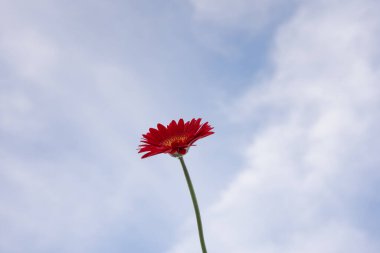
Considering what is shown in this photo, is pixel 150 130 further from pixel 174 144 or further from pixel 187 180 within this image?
pixel 187 180

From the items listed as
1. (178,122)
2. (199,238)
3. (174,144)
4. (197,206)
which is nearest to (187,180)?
(197,206)

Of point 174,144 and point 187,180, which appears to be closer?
point 187,180

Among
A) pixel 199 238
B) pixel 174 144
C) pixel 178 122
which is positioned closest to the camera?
pixel 199 238

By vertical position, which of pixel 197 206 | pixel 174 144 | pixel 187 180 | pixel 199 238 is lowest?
pixel 199 238

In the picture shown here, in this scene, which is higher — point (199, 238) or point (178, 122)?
point (178, 122)
